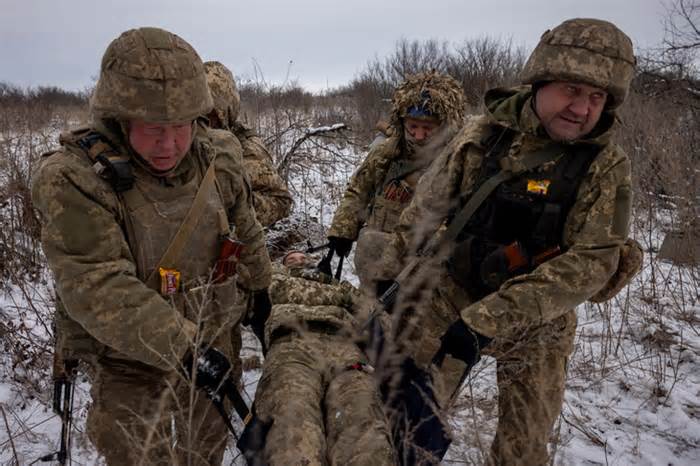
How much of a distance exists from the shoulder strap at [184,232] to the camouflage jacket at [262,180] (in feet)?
5.82

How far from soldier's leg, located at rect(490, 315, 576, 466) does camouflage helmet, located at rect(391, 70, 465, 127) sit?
1.86m

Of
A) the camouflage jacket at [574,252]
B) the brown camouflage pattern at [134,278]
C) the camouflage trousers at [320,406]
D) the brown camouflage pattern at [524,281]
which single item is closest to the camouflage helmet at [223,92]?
the brown camouflage pattern at [134,278]

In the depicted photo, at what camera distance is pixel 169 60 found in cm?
171

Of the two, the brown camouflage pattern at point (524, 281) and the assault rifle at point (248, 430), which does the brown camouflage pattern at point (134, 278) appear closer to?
the assault rifle at point (248, 430)

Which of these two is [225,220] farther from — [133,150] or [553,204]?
[553,204]

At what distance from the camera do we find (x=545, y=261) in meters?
2.12

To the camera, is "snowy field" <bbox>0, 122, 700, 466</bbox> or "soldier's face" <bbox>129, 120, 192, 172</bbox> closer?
"soldier's face" <bbox>129, 120, 192, 172</bbox>

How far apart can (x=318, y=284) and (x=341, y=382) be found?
0.79 m

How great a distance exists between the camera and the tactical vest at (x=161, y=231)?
1780 millimetres

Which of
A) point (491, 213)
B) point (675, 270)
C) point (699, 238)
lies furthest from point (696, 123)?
point (491, 213)

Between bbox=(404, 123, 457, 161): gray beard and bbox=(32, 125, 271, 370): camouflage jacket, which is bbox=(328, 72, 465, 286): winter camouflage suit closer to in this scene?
bbox=(404, 123, 457, 161): gray beard

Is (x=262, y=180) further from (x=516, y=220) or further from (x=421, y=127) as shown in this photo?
(x=516, y=220)

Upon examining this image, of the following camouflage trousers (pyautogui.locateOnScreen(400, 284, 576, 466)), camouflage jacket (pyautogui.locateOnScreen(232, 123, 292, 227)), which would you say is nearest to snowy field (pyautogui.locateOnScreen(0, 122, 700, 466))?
camouflage trousers (pyautogui.locateOnScreen(400, 284, 576, 466))

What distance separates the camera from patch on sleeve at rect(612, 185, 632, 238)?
1988 millimetres
